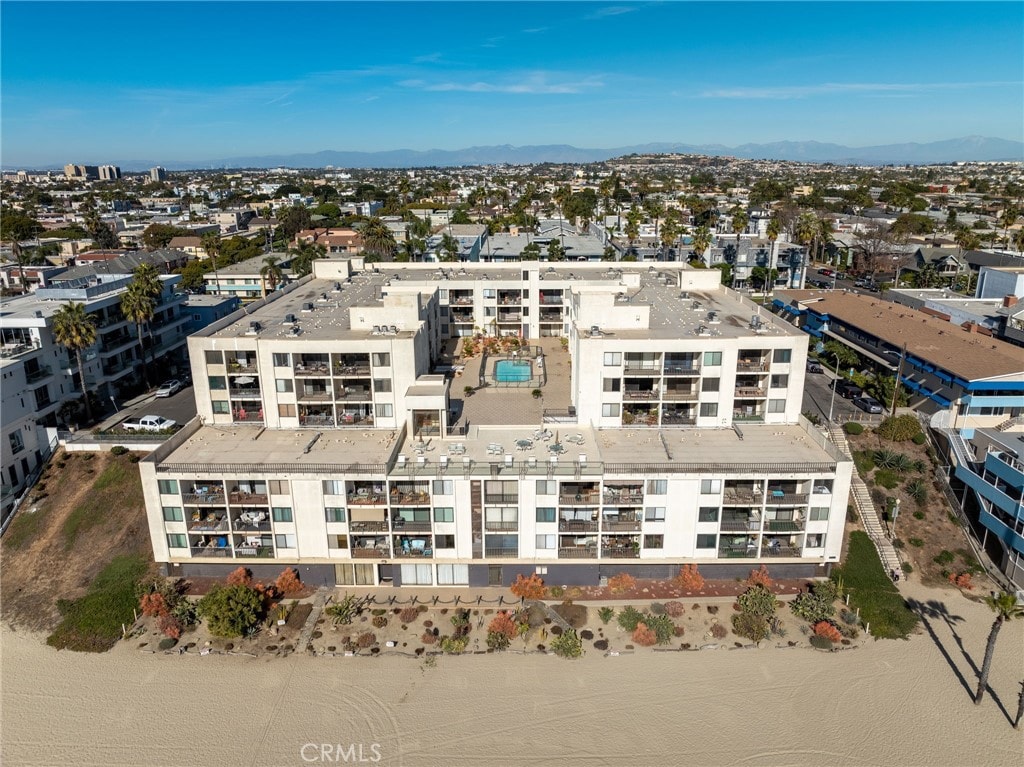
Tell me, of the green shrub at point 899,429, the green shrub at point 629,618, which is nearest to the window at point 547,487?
the green shrub at point 629,618

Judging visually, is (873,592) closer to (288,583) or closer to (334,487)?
(334,487)

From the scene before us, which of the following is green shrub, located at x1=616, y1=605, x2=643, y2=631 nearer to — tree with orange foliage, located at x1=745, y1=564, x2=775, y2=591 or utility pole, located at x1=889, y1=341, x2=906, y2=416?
tree with orange foliage, located at x1=745, y1=564, x2=775, y2=591

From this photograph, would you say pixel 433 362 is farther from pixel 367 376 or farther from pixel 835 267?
pixel 835 267

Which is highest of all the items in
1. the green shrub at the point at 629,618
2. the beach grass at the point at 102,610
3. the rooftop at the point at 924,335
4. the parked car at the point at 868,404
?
the rooftop at the point at 924,335

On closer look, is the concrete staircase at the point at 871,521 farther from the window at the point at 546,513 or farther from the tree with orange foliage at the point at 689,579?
the window at the point at 546,513

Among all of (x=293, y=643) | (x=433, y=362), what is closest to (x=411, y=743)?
(x=293, y=643)

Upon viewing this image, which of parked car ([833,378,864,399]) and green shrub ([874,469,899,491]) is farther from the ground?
parked car ([833,378,864,399])

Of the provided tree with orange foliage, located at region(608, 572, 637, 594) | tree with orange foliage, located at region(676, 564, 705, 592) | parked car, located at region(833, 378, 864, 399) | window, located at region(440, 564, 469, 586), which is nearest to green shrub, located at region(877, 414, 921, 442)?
parked car, located at region(833, 378, 864, 399)
